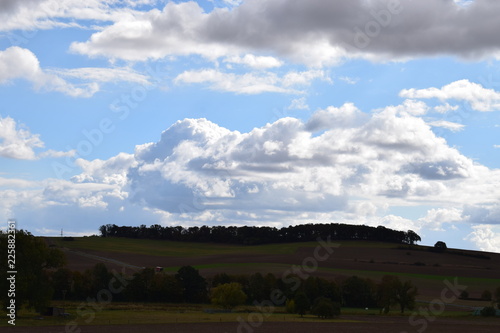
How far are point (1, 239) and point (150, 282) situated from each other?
44.1 meters

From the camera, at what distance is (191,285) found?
129625 millimetres

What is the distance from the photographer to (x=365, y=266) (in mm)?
165625

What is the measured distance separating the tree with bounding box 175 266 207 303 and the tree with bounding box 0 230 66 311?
42600 mm

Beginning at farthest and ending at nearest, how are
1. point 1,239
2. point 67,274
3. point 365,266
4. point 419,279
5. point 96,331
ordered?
1. point 365,266
2. point 419,279
3. point 67,274
4. point 1,239
5. point 96,331

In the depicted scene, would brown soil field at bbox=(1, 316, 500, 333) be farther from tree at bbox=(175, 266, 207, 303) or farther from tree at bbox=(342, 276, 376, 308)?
tree at bbox=(175, 266, 207, 303)

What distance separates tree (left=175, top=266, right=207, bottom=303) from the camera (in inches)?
5074

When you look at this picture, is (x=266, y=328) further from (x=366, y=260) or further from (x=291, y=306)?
(x=366, y=260)

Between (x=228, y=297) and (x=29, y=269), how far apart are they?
3783 cm

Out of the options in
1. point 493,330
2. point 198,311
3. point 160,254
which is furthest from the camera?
point 160,254

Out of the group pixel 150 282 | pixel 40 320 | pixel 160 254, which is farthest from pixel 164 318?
pixel 160 254

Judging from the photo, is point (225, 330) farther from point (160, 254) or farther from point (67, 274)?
point (160, 254)

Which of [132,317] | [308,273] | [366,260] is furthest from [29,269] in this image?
[366,260]

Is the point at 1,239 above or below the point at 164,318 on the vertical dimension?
above

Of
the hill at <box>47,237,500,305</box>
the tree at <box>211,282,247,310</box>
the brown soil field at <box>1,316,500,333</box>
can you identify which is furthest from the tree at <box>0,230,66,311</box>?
the hill at <box>47,237,500,305</box>
